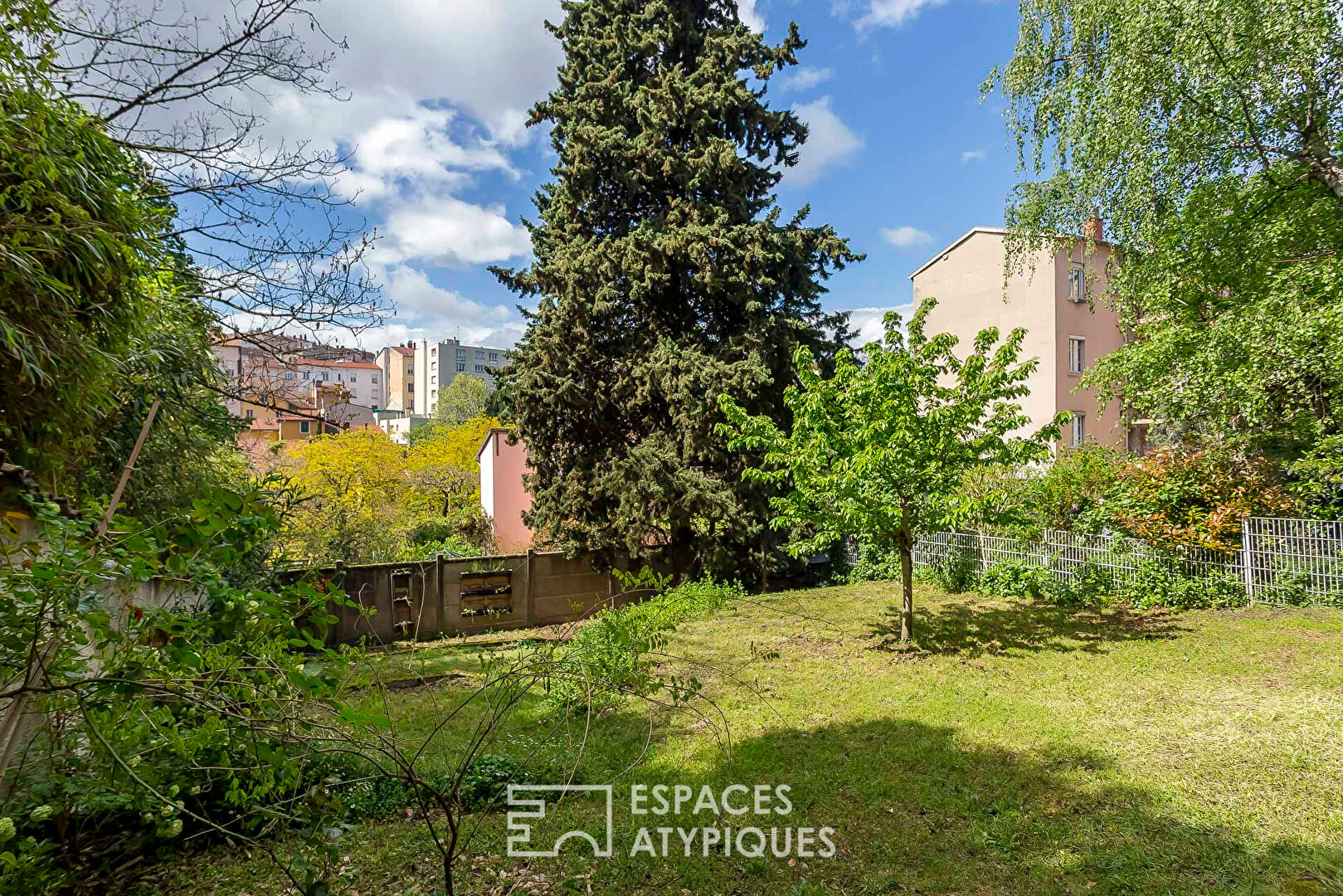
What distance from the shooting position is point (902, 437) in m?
6.25

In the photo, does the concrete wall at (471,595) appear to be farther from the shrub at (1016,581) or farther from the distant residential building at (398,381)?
the distant residential building at (398,381)

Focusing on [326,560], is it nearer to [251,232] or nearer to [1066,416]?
[251,232]

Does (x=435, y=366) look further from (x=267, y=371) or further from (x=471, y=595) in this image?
(x=267, y=371)

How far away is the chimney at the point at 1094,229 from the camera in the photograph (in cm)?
904

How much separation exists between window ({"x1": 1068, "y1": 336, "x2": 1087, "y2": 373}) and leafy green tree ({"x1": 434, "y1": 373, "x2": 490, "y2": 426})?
3037cm

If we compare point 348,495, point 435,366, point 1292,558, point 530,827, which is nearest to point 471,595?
point 348,495

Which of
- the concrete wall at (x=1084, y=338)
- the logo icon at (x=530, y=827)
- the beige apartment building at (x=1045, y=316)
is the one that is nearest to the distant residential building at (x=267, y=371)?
the logo icon at (x=530, y=827)

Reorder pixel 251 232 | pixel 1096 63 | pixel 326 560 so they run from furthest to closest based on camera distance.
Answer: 1. pixel 326 560
2. pixel 1096 63
3. pixel 251 232

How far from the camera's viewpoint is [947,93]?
9.38 meters

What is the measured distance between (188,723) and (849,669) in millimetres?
5733

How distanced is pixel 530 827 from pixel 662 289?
354 inches

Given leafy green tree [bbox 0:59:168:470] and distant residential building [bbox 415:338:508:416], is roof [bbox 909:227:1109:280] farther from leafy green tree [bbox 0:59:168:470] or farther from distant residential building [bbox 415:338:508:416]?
distant residential building [bbox 415:338:508:416]

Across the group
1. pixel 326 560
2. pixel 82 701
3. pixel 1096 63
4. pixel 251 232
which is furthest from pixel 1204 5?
pixel 326 560

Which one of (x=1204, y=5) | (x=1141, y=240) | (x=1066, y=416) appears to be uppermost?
(x=1204, y=5)
